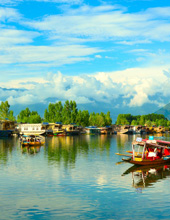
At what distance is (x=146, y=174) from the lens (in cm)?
4516

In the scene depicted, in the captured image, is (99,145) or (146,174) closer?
(146,174)

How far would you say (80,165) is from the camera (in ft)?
176

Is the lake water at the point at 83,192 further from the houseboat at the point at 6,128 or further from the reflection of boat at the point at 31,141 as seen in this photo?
the houseboat at the point at 6,128

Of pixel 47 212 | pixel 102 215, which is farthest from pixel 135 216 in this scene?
pixel 47 212

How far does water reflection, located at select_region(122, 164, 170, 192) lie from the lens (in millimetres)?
38594

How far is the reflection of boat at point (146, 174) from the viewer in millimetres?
39188

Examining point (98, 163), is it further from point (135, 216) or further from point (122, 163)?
point (135, 216)

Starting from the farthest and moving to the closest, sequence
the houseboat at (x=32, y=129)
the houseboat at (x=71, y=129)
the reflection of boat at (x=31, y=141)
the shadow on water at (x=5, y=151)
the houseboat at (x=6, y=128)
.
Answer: the houseboat at (x=71, y=129)
the houseboat at (x=32, y=129)
the houseboat at (x=6, y=128)
the reflection of boat at (x=31, y=141)
the shadow on water at (x=5, y=151)

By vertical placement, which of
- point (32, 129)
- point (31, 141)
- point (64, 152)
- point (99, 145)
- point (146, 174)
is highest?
point (32, 129)

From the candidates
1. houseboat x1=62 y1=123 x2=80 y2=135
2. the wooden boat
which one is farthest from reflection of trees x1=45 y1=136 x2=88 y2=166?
houseboat x1=62 y1=123 x2=80 y2=135

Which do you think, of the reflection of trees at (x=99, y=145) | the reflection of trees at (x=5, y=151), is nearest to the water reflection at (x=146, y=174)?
the reflection of trees at (x=5, y=151)

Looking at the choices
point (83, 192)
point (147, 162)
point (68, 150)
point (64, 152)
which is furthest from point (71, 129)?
point (83, 192)

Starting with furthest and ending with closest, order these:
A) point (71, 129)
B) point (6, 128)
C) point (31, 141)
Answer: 1. point (71, 129)
2. point (6, 128)
3. point (31, 141)

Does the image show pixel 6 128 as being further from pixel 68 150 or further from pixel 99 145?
pixel 68 150
